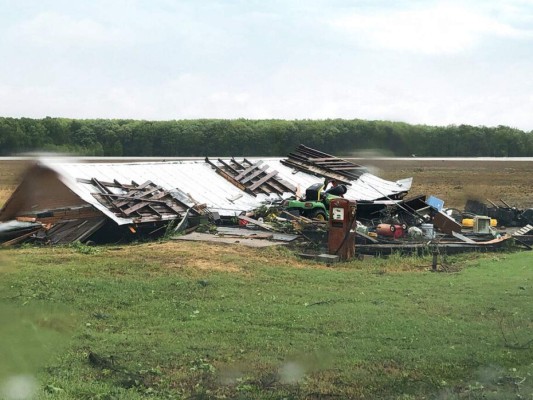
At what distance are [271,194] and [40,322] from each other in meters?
23.3

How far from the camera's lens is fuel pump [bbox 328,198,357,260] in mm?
18906

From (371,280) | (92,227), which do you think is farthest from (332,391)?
(92,227)

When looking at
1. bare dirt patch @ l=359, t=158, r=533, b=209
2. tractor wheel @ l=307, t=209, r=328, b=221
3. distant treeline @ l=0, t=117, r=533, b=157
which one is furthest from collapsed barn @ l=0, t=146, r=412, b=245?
distant treeline @ l=0, t=117, r=533, b=157

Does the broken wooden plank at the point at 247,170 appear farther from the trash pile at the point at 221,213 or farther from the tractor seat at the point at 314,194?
the tractor seat at the point at 314,194

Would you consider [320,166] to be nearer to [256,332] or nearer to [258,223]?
[258,223]

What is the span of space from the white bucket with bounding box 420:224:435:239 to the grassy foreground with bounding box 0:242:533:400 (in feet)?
20.5

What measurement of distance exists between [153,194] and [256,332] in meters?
16.5

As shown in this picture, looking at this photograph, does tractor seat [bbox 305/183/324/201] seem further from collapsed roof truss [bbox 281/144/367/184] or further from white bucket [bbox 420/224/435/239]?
collapsed roof truss [bbox 281/144/367/184]

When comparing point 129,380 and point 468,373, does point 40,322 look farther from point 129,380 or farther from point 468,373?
point 468,373

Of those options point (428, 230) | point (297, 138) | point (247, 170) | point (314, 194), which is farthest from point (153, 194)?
point (297, 138)

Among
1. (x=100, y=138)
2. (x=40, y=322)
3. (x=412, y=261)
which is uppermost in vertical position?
(x=100, y=138)

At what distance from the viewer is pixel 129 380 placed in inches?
284

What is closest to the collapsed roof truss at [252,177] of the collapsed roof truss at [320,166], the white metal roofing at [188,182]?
the white metal roofing at [188,182]

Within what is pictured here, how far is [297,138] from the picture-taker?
1360 cm
